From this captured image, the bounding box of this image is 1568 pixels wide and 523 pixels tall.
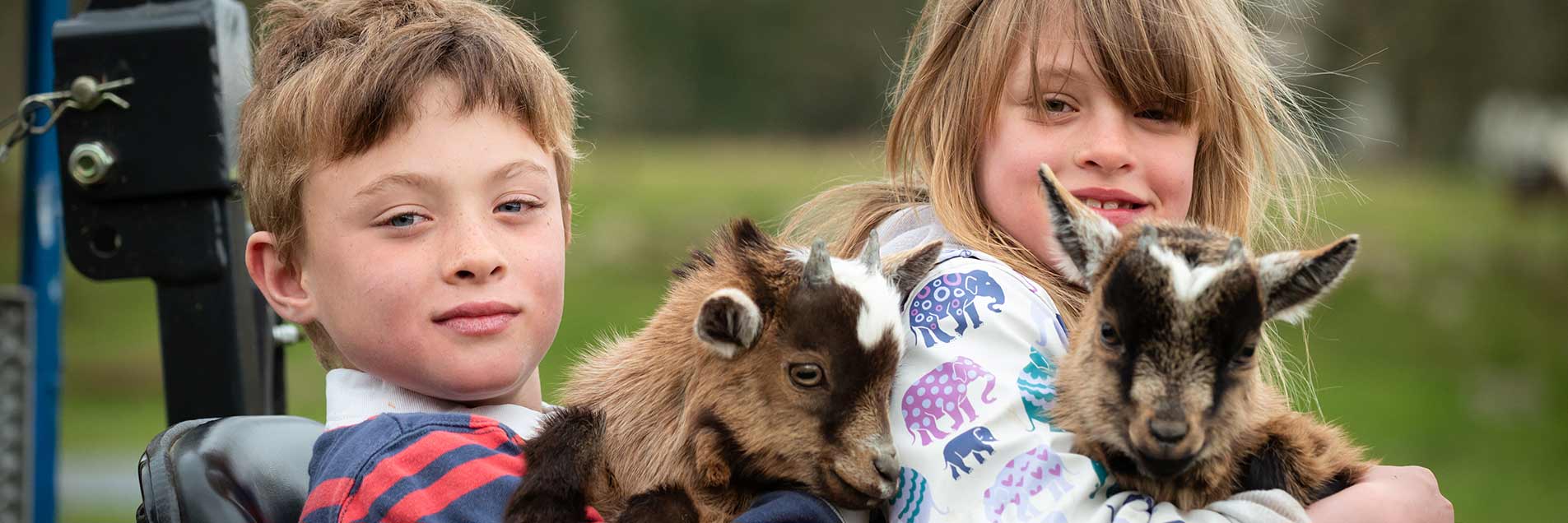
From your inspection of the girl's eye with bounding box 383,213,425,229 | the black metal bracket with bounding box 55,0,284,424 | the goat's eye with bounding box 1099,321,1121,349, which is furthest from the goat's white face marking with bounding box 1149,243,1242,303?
the black metal bracket with bounding box 55,0,284,424

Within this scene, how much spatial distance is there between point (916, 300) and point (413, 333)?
95 cm

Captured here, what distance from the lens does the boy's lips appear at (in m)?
2.72

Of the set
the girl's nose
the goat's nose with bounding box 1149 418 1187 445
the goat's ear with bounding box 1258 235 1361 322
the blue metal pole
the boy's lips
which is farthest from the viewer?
the blue metal pole

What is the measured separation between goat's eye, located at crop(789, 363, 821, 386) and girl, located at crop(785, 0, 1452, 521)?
18cm

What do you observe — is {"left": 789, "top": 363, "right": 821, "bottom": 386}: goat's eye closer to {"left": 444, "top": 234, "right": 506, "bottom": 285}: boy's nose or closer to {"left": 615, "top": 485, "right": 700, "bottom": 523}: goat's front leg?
{"left": 615, "top": 485, "right": 700, "bottom": 523}: goat's front leg

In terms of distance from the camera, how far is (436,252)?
270 centimetres

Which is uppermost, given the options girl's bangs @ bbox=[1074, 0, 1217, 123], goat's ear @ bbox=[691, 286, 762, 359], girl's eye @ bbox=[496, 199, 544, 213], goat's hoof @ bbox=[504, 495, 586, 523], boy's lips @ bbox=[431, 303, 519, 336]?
girl's bangs @ bbox=[1074, 0, 1217, 123]

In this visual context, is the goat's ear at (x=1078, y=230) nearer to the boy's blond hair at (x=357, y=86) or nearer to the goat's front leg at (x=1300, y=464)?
the goat's front leg at (x=1300, y=464)

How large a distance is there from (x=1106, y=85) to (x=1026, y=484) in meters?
1.02

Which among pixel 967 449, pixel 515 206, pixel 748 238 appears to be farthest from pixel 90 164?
pixel 967 449

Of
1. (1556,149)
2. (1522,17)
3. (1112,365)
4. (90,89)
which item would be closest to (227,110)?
(90,89)

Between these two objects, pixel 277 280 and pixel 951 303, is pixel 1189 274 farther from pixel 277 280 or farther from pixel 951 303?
pixel 277 280

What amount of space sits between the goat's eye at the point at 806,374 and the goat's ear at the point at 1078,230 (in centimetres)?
53

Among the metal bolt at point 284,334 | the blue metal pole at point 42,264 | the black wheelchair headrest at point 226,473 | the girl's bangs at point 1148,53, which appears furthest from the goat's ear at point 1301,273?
the blue metal pole at point 42,264
